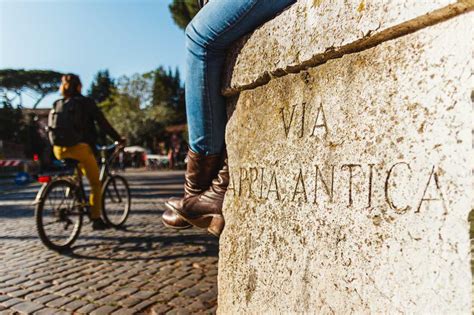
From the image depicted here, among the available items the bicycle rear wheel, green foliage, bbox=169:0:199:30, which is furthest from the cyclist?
green foliage, bbox=169:0:199:30

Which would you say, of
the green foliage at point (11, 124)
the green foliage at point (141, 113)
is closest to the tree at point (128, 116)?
the green foliage at point (141, 113)

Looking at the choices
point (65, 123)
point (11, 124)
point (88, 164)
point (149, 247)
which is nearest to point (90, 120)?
point (65, 123)

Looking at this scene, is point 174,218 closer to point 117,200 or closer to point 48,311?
point 48,311

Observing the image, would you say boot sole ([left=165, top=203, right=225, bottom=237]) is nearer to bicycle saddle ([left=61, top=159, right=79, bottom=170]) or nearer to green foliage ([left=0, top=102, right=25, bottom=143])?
bicycle saddle ([left=61, top=159, right=79, bottom=170])

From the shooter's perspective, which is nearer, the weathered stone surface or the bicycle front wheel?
the weathered stone surface

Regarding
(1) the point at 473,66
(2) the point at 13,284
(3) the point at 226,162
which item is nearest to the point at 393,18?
(1) the point at 473,66

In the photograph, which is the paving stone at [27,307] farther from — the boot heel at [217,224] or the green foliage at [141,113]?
the green foliage at [141,113]

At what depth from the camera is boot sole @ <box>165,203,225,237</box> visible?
173 cm

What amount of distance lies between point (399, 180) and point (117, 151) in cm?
465

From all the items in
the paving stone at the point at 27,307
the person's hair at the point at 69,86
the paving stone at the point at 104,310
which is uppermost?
the person's hair at the point at 69,86

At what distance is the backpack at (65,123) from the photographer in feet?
14.0

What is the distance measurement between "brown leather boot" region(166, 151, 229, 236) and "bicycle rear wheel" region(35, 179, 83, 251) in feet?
9.27

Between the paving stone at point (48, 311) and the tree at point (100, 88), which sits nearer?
the paving stone at point (48, 311)

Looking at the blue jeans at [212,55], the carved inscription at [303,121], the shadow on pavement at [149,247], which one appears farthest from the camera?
the shadow on pavement at [149,247]
